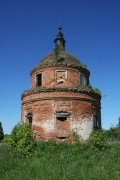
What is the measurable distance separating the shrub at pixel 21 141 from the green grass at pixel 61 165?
1.66 ft

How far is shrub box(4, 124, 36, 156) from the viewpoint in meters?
19.7

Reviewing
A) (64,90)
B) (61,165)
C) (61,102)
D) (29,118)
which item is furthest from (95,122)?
(61,165)

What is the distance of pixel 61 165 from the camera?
14.7 m

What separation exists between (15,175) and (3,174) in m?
0.92

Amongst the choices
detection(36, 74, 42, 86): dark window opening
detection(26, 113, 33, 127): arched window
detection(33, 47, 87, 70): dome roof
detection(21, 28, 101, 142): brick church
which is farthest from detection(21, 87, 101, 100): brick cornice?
detection(33, 47, 87, 70): dome roof

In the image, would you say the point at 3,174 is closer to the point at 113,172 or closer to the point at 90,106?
the point at 113,172

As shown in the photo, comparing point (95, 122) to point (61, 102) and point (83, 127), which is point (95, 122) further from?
point (61, 102)

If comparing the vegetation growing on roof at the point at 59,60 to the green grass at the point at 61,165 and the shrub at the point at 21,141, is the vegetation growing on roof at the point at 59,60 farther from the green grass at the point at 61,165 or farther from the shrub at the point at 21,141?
the green grass at the point at 61,165

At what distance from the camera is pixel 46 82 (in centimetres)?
2484

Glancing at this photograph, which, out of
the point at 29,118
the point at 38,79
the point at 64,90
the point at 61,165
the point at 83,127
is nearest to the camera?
the point at 61,165

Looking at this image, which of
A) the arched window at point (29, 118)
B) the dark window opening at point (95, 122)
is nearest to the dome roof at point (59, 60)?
the arched window at point (29, 118)

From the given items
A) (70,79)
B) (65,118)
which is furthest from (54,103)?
(70,79)

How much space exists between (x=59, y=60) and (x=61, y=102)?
161 inches

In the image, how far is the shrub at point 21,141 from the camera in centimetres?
1969
